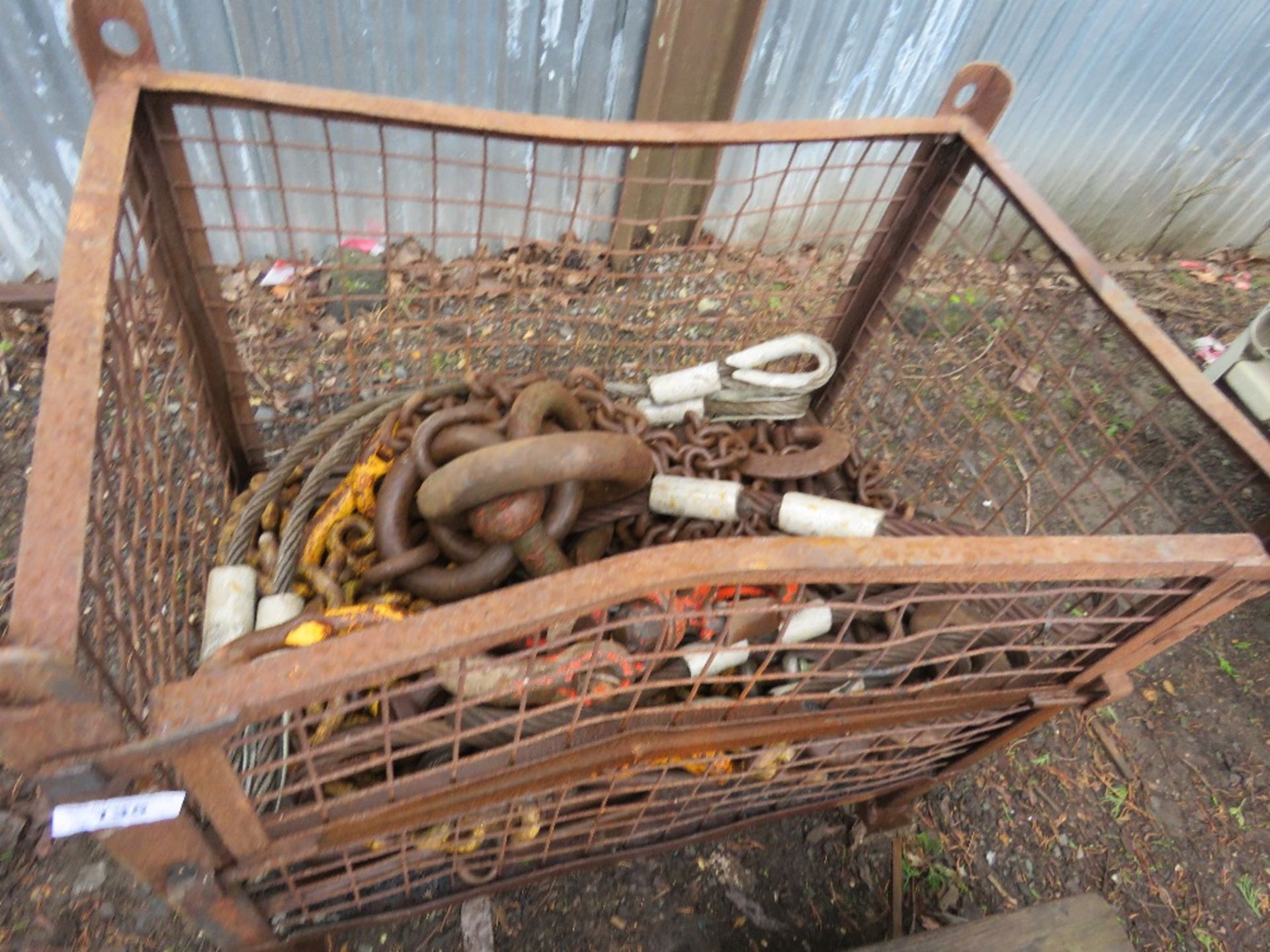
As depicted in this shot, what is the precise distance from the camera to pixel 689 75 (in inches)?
109

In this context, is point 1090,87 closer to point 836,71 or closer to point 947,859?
point 836,71

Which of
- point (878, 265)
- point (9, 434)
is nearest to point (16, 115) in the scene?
point (9, 434)

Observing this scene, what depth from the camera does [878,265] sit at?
222 cm

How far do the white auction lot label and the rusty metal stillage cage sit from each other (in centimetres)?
3

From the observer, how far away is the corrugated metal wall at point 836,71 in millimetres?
2377

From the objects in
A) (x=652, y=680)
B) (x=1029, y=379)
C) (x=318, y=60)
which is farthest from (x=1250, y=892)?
(x=318, y=60)

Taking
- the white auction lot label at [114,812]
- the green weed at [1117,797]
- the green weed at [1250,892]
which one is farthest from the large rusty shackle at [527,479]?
the green weed at [1250,892]

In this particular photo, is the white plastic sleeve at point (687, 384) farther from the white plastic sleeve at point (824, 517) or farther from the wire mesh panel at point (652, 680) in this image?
the wire mesh panel at point (652, 680)

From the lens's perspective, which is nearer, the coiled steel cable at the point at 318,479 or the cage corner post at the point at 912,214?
the coiled steel cable at the point at 318,479

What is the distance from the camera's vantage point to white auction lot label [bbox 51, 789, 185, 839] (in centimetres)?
82

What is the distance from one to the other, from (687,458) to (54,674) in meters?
1.63

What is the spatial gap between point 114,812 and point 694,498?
1381 mm

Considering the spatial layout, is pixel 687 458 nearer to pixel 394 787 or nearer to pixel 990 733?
pixel 990 733

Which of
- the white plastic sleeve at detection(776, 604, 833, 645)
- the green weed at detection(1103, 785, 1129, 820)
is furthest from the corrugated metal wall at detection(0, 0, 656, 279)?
the green weed at detection(1103, 785, 1129, 820)
